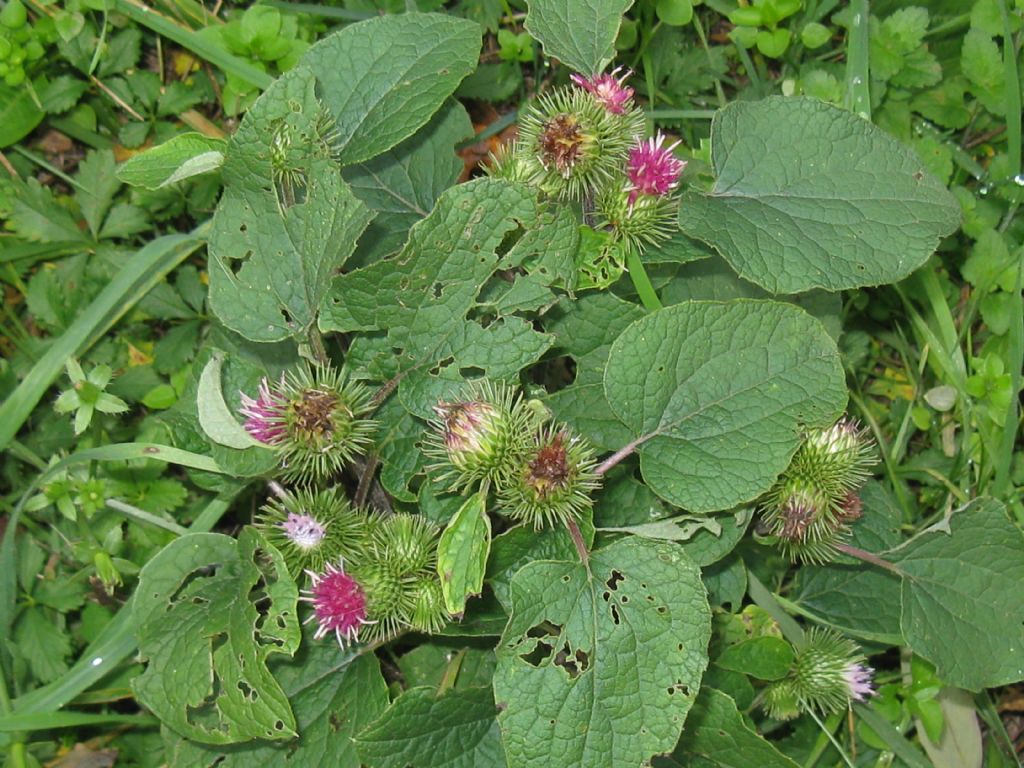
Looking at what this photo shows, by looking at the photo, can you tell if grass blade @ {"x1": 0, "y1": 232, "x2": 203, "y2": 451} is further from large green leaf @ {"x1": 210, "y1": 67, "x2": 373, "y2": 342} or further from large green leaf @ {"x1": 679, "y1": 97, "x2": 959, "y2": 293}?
large green leaf @ {"x1": 679, "y1": 97, "x2": 959, "y2": 293}

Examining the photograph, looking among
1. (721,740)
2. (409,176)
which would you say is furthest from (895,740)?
(409,176)

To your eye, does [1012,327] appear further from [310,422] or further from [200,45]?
[200,45]

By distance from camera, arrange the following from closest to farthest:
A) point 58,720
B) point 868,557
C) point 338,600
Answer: point 338,600 → point 868,557 → point 58,720

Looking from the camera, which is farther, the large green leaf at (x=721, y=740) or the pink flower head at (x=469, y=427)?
the large green leaf at (x=721, y=740)

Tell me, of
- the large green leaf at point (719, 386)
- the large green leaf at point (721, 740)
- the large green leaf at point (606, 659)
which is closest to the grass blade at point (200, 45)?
the large green leaf at point (719, 386)

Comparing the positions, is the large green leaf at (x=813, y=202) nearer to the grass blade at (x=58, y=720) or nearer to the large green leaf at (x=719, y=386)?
the large green leaf at (x=719, y=386)

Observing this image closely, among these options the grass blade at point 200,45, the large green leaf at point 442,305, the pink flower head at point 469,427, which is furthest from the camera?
the grass blade at point 200,45
